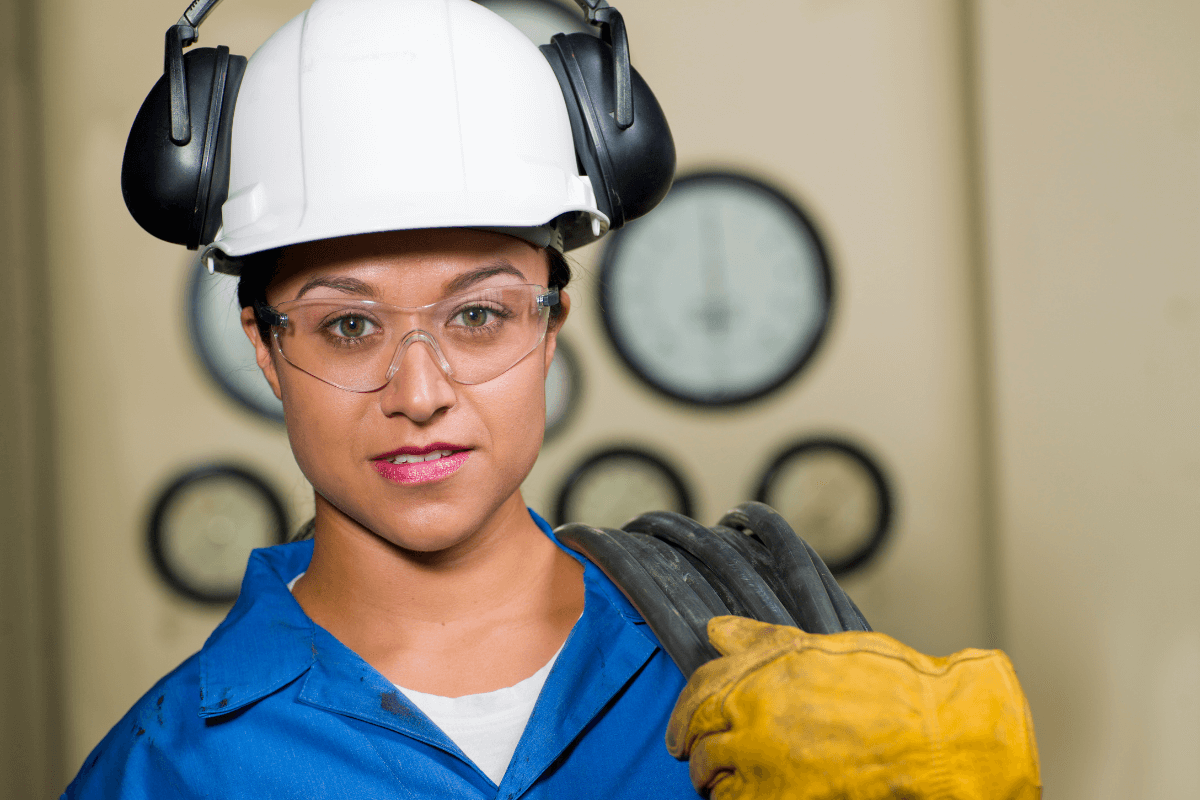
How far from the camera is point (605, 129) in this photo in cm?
110

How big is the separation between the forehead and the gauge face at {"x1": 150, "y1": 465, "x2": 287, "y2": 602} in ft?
6.25

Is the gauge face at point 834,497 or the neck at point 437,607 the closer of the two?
the neck at point 437,607

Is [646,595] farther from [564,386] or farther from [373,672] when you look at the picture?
[564,386]

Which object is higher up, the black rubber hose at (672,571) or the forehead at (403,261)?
the forehead at (403,261)

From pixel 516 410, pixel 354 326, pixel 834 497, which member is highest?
pixel 354 326

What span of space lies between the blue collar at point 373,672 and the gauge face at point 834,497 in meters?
1.76

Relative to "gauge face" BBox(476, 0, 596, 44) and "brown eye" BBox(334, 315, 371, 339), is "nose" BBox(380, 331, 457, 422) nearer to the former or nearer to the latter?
"brown eye" BBox(334, 315, 371, 339)

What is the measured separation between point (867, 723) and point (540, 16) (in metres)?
2.49

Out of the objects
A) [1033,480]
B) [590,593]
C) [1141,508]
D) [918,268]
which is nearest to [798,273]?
[918,268]

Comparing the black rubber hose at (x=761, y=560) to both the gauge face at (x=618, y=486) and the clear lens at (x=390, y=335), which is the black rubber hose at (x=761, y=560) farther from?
the gauge face at (x=618, y=486)

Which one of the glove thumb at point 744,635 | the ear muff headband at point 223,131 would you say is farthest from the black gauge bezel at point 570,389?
the glove thumb at point 744,635

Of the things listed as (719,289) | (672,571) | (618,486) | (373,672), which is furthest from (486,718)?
(719,289)

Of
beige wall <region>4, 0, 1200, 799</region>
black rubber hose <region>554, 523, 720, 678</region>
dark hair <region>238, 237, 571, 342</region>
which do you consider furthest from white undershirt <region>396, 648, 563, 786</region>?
beige wall <region>4, 0, 1200, 799</region>

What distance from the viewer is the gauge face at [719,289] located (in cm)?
282
